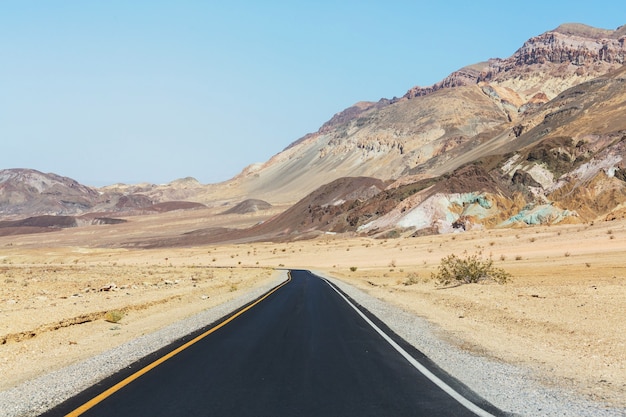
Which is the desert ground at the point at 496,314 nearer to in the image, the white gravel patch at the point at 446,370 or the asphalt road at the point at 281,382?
the white gravel patch at the point at 446,370

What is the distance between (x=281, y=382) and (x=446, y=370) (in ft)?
9.27

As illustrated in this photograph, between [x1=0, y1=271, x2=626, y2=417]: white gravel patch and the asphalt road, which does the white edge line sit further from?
[x1=0, y1=271, x2=626, y2=417]: white gravel patch

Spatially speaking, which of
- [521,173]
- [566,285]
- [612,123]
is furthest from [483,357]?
[612,123]

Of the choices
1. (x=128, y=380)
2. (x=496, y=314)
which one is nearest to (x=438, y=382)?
(x=128, y=380)

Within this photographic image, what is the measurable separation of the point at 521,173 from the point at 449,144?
343 ft

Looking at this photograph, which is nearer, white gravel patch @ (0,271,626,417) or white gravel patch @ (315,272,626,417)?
Result: white gravel patch @ (315,272,626,417)

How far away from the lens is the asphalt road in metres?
6.95

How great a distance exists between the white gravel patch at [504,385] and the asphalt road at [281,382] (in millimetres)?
283

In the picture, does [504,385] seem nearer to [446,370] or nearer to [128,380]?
[446,370]

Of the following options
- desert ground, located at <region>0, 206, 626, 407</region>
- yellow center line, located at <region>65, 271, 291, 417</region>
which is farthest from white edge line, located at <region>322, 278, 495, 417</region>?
yellow center line, located at <region>65, 271, 291, 417</region>

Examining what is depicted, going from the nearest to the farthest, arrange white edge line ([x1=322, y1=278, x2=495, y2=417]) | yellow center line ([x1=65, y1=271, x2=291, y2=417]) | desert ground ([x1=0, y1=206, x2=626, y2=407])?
white edge line ([x1=322, y1=278, x2=495, y2=417])
yellow center line ([x1=65, y1=271, x2=291, y2=417])
desert ground ([x1=0, y1=206, x2=626, y2=407])

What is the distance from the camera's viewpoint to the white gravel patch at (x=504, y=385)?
6.96 metres

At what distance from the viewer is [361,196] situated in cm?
13950

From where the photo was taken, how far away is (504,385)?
830 cm
